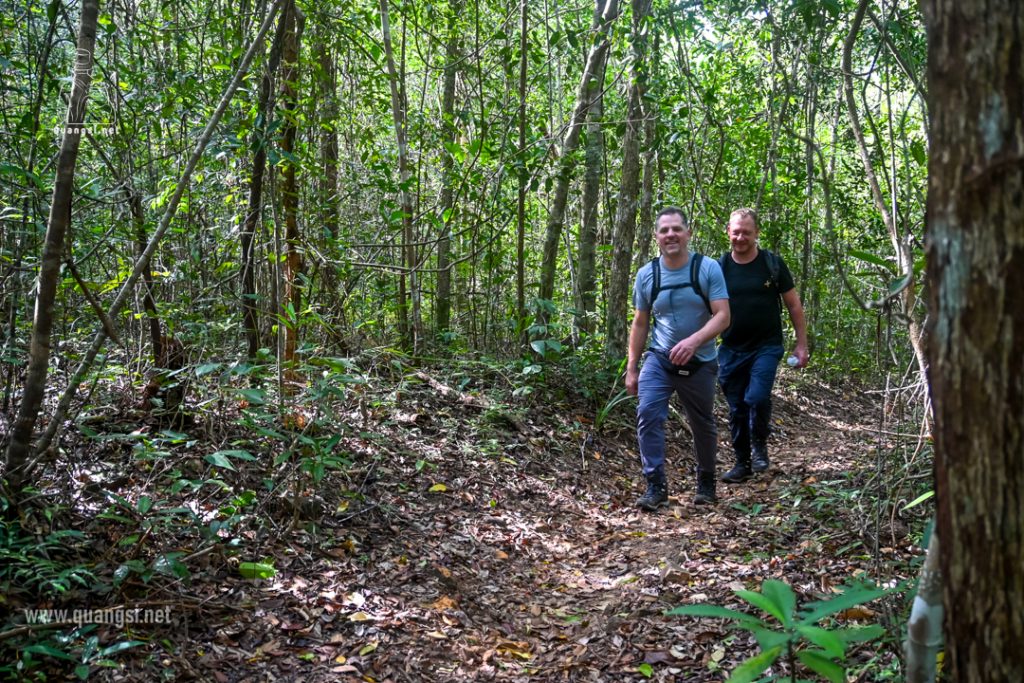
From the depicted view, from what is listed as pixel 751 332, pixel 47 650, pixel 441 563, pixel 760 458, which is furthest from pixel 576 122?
pixel 47 650

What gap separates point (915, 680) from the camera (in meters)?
1.79

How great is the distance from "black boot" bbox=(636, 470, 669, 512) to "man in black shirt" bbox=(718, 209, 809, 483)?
82 cm

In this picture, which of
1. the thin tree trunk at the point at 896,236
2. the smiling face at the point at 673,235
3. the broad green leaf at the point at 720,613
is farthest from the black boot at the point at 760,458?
the broad green leaf at the point at 720,613

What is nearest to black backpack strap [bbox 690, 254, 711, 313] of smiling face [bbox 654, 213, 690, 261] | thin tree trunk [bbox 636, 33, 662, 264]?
smiling face [bbox 654, 213, 690, 261]

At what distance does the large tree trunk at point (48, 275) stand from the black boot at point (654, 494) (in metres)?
3.80

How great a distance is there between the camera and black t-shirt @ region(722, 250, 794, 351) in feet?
18.9

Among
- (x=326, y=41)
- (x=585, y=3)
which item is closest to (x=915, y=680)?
(x=326, y=41)

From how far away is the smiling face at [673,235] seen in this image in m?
5.04

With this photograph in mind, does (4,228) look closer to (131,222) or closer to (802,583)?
(131,222)

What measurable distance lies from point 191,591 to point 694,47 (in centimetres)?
1174

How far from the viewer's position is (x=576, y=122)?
24.9 ft

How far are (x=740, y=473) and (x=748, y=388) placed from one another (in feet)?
2.28

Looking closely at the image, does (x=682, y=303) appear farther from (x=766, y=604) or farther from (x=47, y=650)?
(x=47, y=650)

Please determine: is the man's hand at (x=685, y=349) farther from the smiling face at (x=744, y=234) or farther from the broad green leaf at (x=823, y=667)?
the broad green leaf at (x=823, y=667)
